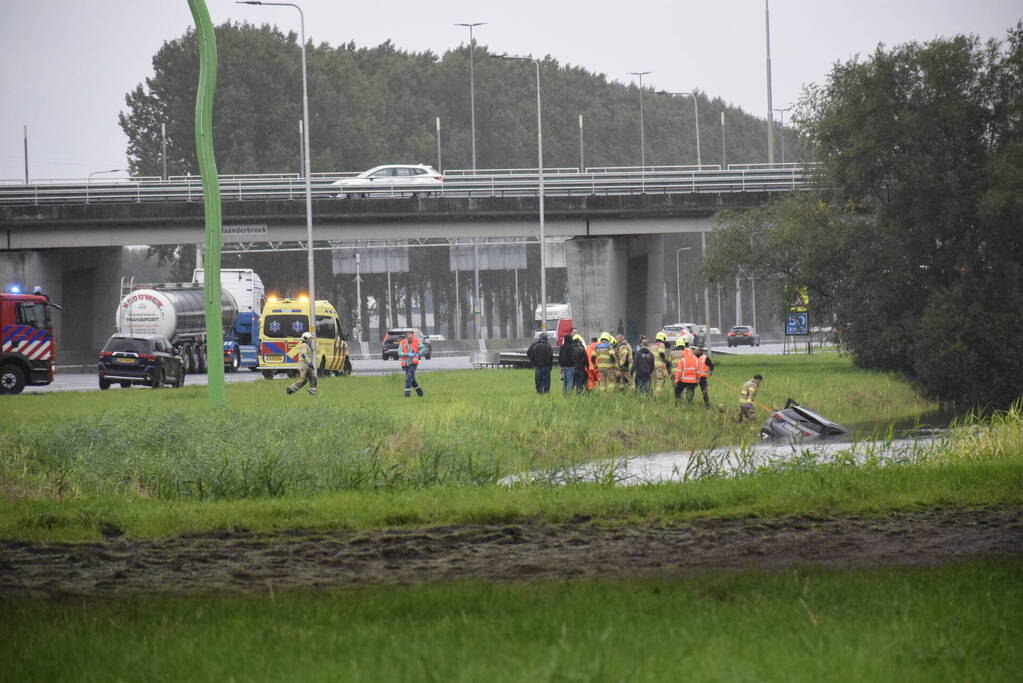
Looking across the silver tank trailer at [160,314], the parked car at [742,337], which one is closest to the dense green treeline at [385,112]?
the parked car at [742,337]

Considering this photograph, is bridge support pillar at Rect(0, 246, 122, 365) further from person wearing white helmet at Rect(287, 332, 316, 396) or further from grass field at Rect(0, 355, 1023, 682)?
grass field at Rect(0, 355, 1023, 682)

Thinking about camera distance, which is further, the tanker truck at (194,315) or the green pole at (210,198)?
the tanker truck at (194,315)

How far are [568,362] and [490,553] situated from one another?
23.5 metres

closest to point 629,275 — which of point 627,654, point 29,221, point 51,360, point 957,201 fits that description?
point 957,201

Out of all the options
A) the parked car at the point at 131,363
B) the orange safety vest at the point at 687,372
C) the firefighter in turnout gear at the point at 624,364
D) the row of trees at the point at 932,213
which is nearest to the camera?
the orange safety vest at the point at 687,372

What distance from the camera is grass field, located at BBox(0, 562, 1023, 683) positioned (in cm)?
652

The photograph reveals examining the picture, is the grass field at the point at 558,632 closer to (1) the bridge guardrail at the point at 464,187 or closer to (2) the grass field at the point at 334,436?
(2) the grass field at the point at 334,436

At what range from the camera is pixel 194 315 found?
187 feet

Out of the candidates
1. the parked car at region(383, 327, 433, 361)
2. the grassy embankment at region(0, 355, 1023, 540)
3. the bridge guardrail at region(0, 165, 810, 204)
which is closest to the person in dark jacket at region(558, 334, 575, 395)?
the grassy embankment at region(0, 355, 1023, 540)

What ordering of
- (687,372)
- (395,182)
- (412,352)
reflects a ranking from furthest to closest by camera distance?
(395,182)
(412,352)
(687,372)

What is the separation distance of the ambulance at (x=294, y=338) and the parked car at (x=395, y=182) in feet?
25.7

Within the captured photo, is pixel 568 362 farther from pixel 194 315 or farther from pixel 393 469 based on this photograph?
pixel 194 315

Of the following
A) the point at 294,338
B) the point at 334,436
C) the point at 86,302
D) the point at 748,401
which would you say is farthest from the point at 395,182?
the point at 334,436

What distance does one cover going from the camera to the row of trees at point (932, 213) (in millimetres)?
41000
